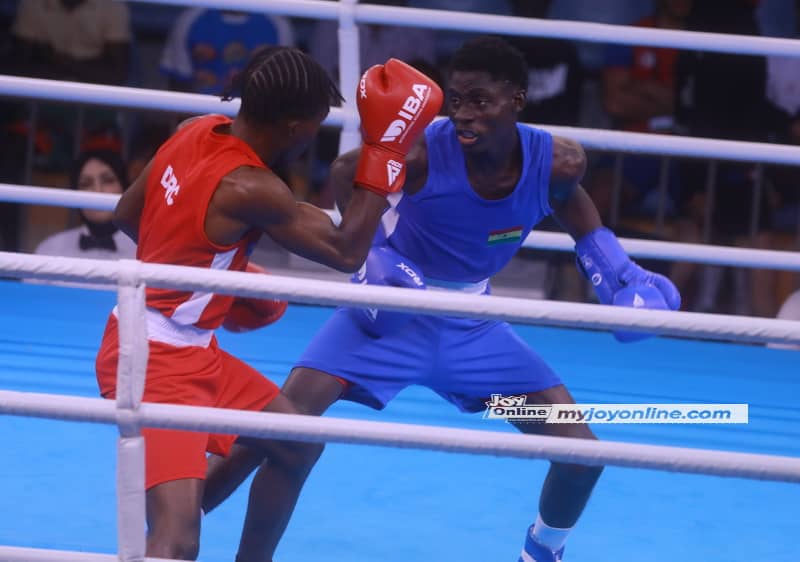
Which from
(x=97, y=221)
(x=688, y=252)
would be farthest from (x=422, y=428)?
(x=97, y=221)

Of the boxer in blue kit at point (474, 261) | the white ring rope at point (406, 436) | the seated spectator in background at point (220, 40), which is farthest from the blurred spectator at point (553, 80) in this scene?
the white ring rope at point (406, 436)

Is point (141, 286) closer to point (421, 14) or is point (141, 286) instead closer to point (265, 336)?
point (421, 14)

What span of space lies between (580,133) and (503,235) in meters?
1.24

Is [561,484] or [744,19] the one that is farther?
[744,19]

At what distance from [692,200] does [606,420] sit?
226 centimetres

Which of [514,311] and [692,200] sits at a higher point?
[514,311]

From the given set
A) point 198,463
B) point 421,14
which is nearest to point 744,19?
point 421,14

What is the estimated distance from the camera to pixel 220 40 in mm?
6223

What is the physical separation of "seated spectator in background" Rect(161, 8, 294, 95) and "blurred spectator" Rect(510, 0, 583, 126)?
1.18 m

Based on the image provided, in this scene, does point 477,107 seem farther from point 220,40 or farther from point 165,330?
point 220,40

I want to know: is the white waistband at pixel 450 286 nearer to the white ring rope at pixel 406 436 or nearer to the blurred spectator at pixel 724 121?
the white ring rope at pixel 406 436

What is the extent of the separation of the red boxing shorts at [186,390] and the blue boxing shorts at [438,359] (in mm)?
230

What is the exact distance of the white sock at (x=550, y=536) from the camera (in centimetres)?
277

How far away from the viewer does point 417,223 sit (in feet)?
9.52
